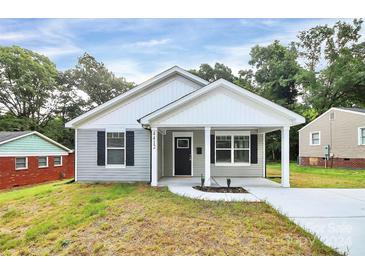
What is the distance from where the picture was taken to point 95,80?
85.0ft

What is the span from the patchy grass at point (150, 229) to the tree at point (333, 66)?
20171 millimetres

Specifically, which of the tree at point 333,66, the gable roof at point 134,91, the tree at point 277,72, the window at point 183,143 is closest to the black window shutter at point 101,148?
the gable roof at point 134,91

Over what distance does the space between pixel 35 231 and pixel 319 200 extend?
6.45 metres

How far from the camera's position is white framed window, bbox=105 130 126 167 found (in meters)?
9.15

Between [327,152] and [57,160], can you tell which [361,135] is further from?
[57,160]

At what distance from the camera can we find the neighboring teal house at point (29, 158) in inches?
449

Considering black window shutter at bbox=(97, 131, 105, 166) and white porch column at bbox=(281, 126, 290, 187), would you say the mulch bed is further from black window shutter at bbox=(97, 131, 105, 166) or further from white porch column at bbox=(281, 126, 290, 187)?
black window shutter at bbox=(97, 131, 105, 166)

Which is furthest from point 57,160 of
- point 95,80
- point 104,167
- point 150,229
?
point 95,80

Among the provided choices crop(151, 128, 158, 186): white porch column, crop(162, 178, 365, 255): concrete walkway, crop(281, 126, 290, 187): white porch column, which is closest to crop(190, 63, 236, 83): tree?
crop(281, 126, 290, 187): white porch column

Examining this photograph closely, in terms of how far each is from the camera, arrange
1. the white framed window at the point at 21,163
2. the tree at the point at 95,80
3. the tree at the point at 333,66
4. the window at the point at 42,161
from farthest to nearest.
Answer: the tree at the point at 95,80, the tree at the point at 333,66, the window at the point at 42,161, the white framed window at the point at 21,163

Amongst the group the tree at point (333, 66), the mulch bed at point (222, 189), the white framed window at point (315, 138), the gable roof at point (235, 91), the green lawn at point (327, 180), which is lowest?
the green lawn at point (327, 180)

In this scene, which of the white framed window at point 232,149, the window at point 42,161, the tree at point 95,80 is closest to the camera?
the white framed window at point 232,149

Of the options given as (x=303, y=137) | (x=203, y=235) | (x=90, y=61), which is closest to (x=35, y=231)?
(x=203, y=235)

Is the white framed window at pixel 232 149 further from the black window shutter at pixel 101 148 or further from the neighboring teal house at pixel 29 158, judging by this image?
the neighboring teal house at pixel 29 158
